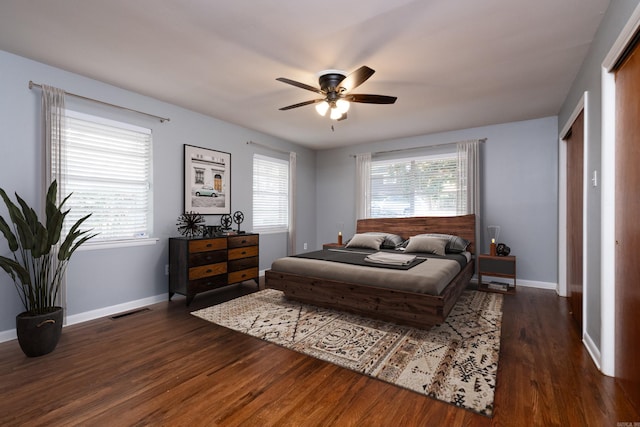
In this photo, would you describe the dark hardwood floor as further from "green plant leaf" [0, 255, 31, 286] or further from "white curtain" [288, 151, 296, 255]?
"white curtain" [288, 151, 296, 255]

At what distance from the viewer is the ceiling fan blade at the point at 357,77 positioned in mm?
2410

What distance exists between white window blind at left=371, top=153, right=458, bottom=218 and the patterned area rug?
1934mm

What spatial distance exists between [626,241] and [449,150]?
3576 millimetres

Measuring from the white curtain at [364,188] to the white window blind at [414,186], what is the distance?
0.09 metres

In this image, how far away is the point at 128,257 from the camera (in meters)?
3.62

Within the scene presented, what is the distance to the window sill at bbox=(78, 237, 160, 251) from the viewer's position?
326 centimetres

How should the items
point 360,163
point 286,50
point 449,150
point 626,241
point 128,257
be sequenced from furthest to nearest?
point 360,163
point 449,150
point 128,257
point 286,50
point 626,241

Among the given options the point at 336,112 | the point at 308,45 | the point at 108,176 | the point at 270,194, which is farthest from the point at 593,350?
the point at 108,176

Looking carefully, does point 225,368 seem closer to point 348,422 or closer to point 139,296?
point 348,422

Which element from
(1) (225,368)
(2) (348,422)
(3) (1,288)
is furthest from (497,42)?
(3) (1,288)

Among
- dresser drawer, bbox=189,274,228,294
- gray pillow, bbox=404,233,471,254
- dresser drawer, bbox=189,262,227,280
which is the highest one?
Result: gray pillow, bbox=404,233,471,254

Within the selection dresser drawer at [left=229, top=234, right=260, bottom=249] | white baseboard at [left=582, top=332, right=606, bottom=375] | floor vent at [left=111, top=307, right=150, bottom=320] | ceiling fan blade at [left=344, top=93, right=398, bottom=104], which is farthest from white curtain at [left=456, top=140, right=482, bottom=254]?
floor vent at [left=111, top=307, right=150, bottom=320]

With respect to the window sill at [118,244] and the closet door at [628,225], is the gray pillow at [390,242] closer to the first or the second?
the closet door at [628,225]

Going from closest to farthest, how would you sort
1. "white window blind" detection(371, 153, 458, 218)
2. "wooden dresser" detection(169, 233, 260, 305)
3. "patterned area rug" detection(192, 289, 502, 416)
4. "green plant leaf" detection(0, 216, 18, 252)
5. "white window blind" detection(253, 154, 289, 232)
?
"patterned area rug" detection(192, 289, 502, 416), "green plant leaf" detection(0, 216, 18, 252), "wooden dresser" detection(169, 233, 260, 305), "white window blind" detection(371, 153, 458, 218), "white window blind" detection(253, 154, 289, 232)
